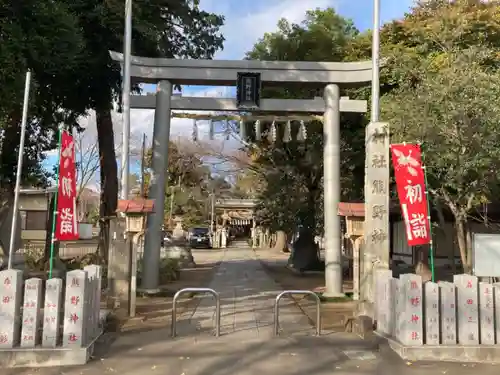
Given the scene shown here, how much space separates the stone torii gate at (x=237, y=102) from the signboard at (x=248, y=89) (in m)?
0.03

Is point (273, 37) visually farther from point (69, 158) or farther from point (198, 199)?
point (198, 199)

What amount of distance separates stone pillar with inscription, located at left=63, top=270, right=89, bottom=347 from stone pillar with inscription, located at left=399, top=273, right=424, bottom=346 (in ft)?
14.1

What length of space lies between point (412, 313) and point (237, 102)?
8592 millimetres

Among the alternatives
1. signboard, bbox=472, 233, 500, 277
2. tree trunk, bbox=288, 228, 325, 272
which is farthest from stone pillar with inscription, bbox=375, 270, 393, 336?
tree trunk, bbox=288, 228, 325, 272

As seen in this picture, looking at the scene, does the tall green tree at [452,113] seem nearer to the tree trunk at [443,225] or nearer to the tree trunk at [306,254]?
the tree trunk at [443,225]

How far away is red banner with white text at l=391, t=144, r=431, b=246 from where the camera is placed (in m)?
9.20

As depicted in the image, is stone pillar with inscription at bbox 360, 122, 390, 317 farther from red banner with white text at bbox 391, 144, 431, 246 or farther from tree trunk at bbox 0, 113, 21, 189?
tree trunk at bbox 0, 113, 21, 189

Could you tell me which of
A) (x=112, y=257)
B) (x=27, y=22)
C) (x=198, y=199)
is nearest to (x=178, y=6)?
(x=27, y=22)

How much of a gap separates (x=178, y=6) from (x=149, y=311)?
9.32 metres

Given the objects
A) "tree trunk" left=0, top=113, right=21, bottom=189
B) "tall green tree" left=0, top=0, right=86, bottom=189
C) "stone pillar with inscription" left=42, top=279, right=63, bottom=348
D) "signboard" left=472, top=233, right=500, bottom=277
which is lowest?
"stone pillar with inscription" left=42, top=279, right=63, bottom=348

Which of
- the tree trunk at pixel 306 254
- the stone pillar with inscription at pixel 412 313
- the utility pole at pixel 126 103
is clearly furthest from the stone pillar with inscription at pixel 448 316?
the tree trunk at pixel 306 254

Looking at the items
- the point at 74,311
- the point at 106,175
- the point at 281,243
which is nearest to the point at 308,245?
the point at 106,175

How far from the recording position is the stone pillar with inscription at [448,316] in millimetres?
7270

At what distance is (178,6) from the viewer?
1614 cm
